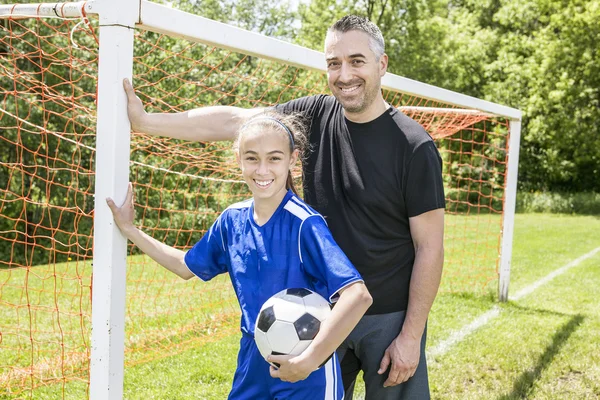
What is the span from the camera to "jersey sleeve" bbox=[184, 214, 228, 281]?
97.5 inches

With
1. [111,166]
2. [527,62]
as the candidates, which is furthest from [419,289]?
[527,62]

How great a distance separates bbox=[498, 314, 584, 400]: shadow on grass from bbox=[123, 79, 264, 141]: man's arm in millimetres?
2813

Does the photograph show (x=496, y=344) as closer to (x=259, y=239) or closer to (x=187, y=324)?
(x=187, y=324)

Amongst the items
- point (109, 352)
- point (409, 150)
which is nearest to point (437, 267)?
point (409, 150)

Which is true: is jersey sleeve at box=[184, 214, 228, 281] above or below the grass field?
above

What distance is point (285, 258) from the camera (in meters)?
2.24

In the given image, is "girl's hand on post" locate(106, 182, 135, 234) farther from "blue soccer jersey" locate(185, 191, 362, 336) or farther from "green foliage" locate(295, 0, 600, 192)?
"green foliage" locate(295, 0, 600, 192)

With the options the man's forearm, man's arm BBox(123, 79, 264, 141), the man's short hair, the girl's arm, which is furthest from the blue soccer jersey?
the man's short hair

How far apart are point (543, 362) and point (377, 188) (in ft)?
10.7

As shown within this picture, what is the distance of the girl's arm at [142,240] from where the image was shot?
7.88 ft

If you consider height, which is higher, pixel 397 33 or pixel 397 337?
pixel 397 33

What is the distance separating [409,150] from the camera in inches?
99.4

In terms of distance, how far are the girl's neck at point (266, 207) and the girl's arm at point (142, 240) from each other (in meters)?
0.45

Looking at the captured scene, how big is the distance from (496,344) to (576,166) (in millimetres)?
20023
